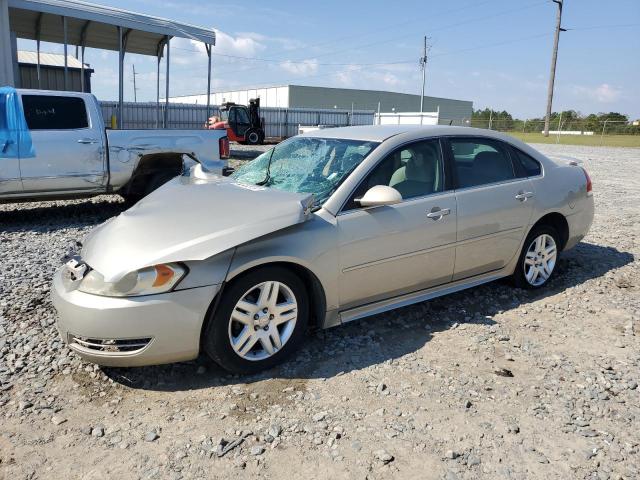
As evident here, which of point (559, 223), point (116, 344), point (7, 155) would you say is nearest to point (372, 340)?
point (116, 344)

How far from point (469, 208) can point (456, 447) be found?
2.11 metres

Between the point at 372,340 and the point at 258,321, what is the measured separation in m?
1.01

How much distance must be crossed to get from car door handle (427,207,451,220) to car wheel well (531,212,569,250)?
1326 mm

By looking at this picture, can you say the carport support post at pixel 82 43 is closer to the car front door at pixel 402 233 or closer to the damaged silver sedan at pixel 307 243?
the damaged silver sedan at pixel 307 243

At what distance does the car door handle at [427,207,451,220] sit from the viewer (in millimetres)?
3992

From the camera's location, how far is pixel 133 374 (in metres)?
3.36

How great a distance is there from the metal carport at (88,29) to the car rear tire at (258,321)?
1101 cm

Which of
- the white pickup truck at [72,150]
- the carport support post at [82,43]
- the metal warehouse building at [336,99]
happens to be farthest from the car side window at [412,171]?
the metal warehouse building at [336,99]

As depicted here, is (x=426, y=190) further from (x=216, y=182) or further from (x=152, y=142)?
(x=152, y=142)

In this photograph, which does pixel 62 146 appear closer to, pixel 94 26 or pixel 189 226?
pixel 189 226

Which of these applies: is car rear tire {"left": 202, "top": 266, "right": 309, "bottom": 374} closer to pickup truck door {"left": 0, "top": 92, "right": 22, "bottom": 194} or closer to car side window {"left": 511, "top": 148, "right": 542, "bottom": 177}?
car side window {"left": 511, "top": 148, "right": 542, "bottom": 177}

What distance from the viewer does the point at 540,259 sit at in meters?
4.94

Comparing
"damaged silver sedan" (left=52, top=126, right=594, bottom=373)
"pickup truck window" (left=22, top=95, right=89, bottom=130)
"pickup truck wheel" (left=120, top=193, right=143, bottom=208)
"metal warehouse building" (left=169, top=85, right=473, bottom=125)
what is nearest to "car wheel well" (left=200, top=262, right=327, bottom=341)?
"damaged silver sedan" (left=52, top=126, right=594, bottom=373)

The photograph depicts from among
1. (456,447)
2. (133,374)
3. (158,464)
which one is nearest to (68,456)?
(158,464)
